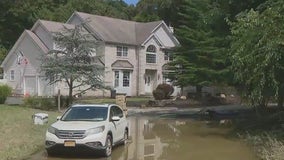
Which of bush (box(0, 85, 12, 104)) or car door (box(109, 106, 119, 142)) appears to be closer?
car door (box(109, 106, 119, 142))

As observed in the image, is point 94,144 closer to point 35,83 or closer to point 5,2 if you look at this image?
point 35,83

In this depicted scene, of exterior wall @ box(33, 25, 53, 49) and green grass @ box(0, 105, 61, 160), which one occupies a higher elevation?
exterior wall @ box(33, 25, 53, 49)

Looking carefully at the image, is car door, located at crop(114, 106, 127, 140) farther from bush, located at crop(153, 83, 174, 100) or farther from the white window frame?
the white window frame

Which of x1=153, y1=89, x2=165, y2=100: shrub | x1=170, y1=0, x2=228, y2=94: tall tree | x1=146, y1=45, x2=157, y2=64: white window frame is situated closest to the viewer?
x1=170, y1=0, x2=228, y2=94: tall tree

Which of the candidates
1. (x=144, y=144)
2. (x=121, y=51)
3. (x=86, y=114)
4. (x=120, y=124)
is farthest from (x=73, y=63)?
(x=121, y=51)

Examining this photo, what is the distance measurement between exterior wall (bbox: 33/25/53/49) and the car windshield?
3482cm

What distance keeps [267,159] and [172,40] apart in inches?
1847

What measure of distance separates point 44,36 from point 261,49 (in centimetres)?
3697

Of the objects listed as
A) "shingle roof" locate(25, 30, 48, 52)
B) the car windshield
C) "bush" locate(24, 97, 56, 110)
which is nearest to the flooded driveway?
the car windshield

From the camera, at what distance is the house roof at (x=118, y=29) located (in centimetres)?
5350

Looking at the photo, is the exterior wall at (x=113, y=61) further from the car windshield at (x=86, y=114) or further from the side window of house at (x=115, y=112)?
the car windshield at (x=86, y=114)

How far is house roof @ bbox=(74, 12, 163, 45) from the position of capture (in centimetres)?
5350

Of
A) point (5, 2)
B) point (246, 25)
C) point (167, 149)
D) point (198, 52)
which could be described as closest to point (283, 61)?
point (246, 25)

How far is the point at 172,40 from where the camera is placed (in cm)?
6031
